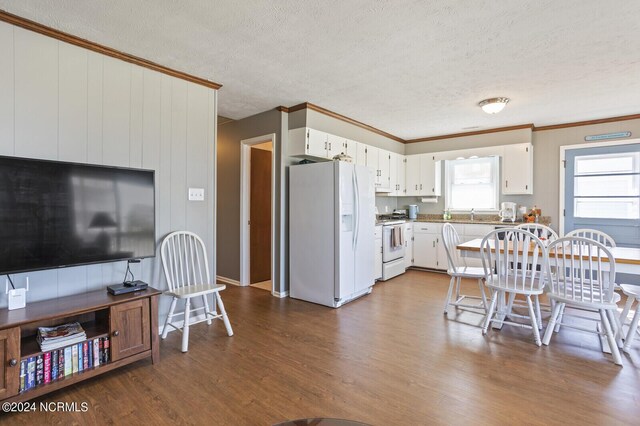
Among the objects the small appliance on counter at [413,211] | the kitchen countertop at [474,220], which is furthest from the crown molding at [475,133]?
the kitchen countertop at [474,220]

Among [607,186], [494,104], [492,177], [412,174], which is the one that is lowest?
[607,186]

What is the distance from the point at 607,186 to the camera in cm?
485

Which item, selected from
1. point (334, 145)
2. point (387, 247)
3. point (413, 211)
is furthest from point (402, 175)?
point (334, 145)

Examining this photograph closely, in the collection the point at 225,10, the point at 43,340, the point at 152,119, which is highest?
the point at 225,10

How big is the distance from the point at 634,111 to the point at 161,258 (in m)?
6.23

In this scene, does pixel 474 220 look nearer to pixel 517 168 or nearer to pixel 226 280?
pixel 517 168

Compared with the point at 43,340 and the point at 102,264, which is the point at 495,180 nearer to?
the point at 102,264

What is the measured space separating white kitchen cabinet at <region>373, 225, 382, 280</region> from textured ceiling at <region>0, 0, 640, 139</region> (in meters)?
1.81

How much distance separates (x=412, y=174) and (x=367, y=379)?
15.6ft

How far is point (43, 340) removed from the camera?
201 centimetres

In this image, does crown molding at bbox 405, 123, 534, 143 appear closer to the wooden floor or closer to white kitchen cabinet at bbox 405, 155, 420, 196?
white kitchen cabinet at bbox 405, 155, 420, 196

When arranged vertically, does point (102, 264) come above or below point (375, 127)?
below

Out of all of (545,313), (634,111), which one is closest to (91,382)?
(545,313)

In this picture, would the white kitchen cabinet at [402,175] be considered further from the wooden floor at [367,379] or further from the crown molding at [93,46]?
the crown molding at [93,46]
